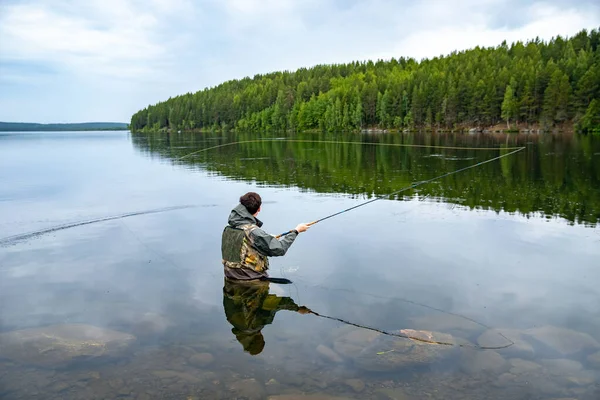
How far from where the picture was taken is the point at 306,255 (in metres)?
12.4

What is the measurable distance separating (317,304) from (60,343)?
4477 millimetres

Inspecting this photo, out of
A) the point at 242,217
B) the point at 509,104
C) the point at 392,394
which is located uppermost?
the point at 509,104

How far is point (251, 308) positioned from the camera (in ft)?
29.5

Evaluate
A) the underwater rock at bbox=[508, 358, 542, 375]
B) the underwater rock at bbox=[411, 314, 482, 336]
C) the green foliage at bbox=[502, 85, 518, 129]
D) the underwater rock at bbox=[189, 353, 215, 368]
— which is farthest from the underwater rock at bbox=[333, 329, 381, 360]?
the green foliage at bbox=[502, 85, 518, 129]

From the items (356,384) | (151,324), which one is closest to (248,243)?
(151,324)

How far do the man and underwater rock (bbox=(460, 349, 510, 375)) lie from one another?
12.9 ft

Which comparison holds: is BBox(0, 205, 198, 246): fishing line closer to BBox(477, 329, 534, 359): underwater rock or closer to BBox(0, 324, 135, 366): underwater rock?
BBox(0, 324, 135, 366): underwater rock

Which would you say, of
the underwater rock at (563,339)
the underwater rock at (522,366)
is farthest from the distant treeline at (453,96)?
the underwater rock at (522,366)

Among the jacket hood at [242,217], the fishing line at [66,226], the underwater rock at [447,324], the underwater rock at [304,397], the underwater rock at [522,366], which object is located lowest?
the underwater rock at [304,397]

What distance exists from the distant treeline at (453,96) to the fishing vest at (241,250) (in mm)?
93535

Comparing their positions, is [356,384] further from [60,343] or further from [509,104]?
[509,104]

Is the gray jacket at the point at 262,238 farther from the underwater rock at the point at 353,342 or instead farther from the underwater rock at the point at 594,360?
the underwater rock at the point at 594,360

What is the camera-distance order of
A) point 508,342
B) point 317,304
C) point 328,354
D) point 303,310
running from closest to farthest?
point 328,354 < point 508,342 < point 303,310 < point 317,304

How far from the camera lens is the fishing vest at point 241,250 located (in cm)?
946
